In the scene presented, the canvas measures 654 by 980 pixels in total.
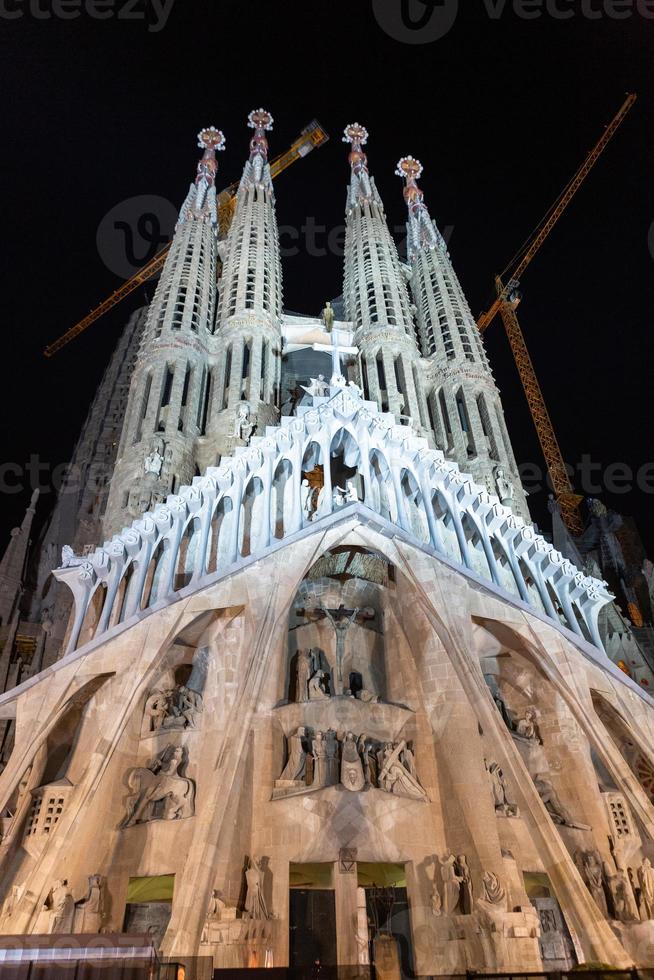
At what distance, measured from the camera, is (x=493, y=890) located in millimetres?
15438

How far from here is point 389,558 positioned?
20.1 meters

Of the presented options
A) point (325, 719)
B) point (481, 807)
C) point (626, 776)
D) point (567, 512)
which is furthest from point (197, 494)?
point (567, 512)

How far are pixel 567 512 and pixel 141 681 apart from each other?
4407 centimetres

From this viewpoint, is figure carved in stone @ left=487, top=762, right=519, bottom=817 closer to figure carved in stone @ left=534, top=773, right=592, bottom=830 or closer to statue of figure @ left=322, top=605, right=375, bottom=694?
figure carved in stone @ left=534, top=773, right=592, bottom=830

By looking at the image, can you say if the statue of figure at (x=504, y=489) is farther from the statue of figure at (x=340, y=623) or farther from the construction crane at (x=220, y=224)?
the construction crane at (x=220, y=224)

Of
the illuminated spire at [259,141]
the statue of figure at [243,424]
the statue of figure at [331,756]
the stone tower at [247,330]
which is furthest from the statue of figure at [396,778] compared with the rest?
the illuminated spire at [259,141]

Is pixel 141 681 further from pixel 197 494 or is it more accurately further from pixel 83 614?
pixel 197 494

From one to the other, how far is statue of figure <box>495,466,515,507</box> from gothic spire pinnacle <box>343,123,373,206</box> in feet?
90.5

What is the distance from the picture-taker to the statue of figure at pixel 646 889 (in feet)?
52.6

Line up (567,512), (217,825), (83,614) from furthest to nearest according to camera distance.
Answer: (567,512) < (83,614) < (217,825)

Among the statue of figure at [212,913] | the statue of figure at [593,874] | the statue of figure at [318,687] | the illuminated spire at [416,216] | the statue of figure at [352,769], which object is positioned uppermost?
the illuminated spire at [416,216]

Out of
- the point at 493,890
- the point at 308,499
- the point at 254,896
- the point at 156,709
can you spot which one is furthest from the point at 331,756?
the point at 308,499

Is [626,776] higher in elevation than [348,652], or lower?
lower

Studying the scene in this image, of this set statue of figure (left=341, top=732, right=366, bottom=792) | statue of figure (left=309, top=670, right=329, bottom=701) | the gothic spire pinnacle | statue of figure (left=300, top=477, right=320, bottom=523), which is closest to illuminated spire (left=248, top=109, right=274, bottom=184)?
the gothic spire pinnacle
